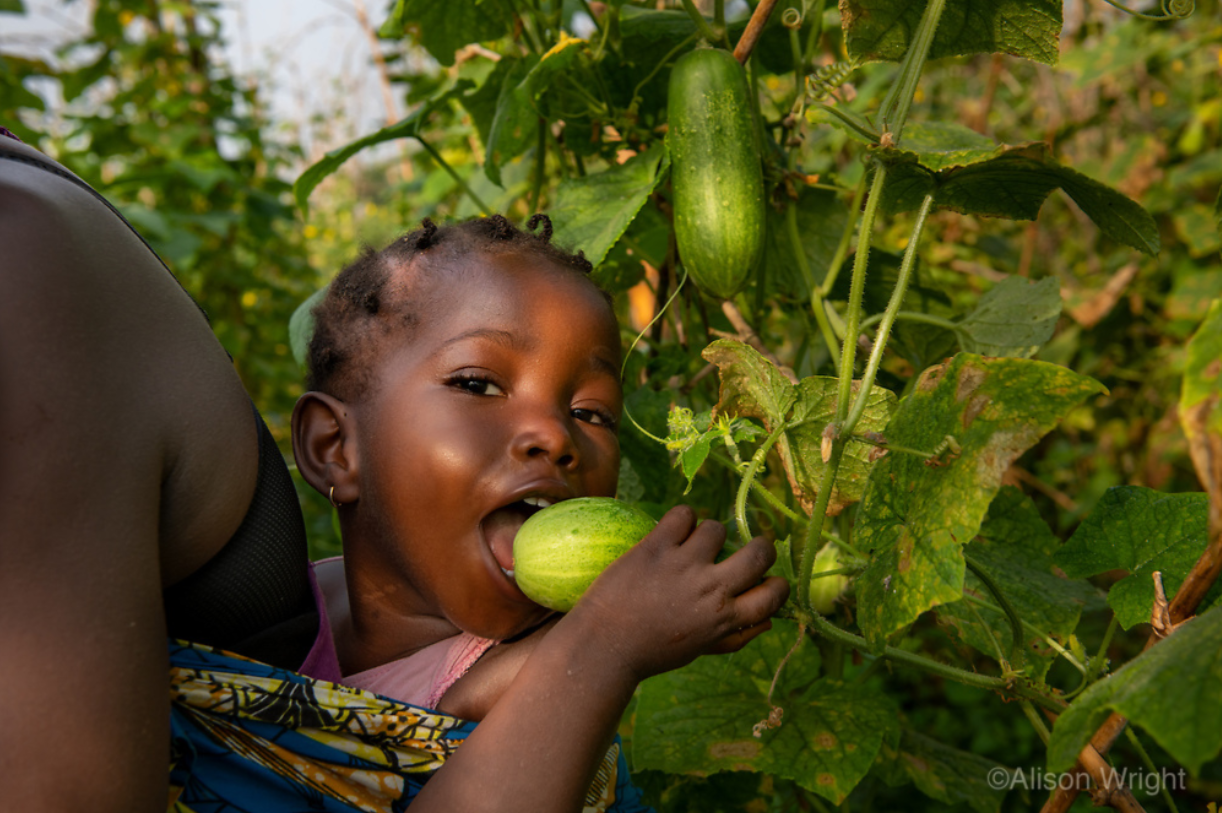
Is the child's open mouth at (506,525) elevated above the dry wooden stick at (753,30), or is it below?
below

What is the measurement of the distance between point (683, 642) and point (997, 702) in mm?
2671

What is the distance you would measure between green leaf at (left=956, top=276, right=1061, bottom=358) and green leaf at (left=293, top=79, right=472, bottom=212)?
0.92 metres

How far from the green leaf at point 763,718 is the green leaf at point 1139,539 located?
1.17 ft

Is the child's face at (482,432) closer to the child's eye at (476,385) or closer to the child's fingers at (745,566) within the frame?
the child's eye at (476,385)

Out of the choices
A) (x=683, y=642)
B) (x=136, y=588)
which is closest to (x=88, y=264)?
(x=136, y=588)

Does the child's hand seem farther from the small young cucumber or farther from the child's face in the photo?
the child's face

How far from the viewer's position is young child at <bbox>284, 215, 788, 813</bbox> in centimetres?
93

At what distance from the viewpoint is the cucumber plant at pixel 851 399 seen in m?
0.88

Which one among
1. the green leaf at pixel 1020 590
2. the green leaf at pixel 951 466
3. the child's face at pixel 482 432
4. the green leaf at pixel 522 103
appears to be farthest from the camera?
the green leaf at pixel 522 103

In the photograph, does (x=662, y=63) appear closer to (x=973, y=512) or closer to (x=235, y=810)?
(x=973, y=512)

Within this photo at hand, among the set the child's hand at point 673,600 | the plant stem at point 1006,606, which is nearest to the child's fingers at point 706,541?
the child's hand at point 673,600

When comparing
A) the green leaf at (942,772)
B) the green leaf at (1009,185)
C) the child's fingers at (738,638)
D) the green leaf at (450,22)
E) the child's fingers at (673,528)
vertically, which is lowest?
the green leaf at (942,772)

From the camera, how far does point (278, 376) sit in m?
4.05

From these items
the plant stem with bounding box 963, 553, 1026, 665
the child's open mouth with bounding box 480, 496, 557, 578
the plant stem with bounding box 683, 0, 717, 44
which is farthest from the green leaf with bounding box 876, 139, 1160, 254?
the child's open mouth with bounding box 480, 496, 557, 578
